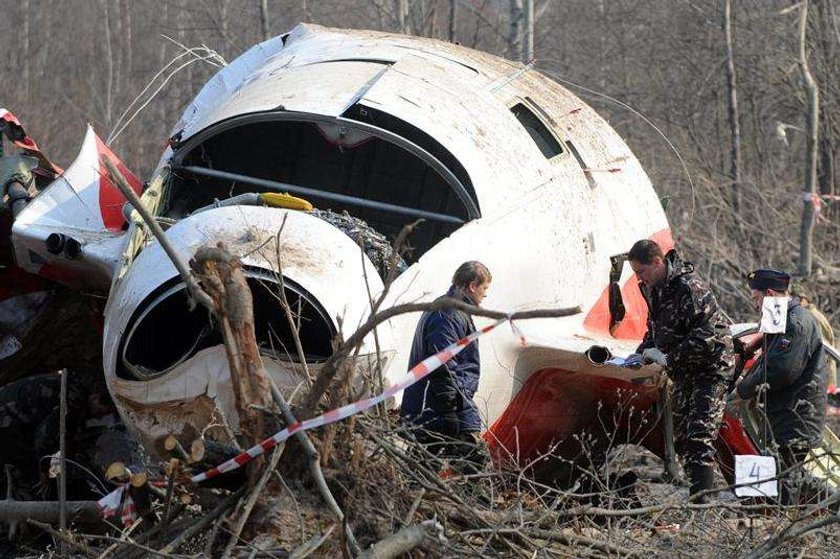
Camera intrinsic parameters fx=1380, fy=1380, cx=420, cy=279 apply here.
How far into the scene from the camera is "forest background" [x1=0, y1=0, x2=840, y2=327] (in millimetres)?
17281

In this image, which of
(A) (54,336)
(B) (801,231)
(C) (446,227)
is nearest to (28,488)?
(A) (54,336)

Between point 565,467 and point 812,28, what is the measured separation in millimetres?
12636

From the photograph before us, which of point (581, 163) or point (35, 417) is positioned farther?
point (581, 163)

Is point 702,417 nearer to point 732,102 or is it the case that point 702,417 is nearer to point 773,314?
point 773,314

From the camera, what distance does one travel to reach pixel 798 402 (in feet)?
26.9

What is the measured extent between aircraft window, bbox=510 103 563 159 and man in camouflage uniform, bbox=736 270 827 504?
1.53 metres

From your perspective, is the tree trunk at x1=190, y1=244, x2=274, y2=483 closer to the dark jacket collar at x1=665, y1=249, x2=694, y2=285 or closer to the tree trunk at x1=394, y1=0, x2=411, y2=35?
the dark jacket collar at x1=665, y1=249, x2=694, y2=285

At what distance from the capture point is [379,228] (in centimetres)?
952

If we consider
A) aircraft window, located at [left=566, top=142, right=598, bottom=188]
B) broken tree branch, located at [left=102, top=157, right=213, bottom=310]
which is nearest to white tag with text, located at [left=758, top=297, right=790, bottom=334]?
Answer: aircraft window, located at [left=566, top=142, right=598, bottom=188]

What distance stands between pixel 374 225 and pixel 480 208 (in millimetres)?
1862

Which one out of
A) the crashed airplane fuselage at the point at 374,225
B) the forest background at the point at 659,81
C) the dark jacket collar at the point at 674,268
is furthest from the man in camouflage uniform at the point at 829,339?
the dark jacket collar at the point at 674,268

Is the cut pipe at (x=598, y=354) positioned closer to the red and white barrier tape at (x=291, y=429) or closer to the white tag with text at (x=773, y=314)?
the white tag with text at (x=773, y=314)

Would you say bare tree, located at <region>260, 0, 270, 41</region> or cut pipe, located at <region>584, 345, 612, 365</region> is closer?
cut pipe, located at <region>584, 345, 612, 365</region>

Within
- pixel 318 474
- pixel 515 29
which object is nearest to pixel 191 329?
pixel 318 474
